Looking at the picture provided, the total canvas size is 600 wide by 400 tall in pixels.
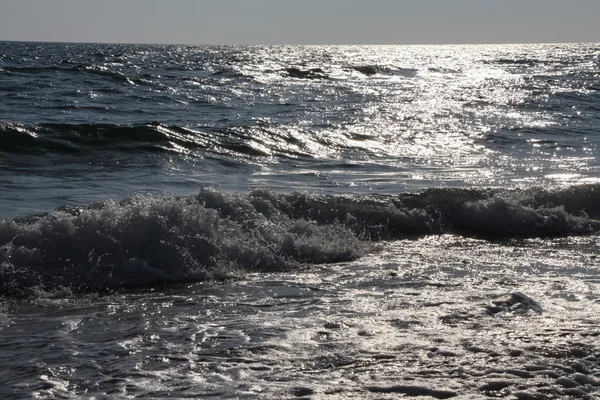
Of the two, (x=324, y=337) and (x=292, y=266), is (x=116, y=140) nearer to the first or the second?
(x=292, y=266)

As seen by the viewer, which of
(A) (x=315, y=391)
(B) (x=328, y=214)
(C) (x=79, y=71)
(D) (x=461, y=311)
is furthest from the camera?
(C) (x=79, y=71)

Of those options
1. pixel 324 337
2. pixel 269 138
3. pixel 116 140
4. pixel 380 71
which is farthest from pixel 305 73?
pixel 324 337

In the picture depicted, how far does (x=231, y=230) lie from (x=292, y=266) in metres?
0.95

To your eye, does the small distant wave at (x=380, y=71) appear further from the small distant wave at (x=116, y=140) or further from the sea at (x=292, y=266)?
the small distant wave at (x=116, y=140)

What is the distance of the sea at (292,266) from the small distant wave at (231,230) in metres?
0.02

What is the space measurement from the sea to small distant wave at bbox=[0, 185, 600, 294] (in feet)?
0.07

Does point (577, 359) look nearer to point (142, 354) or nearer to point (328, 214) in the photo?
point (142, 354)

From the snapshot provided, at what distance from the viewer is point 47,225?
7.05m

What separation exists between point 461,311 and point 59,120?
14.0 meters

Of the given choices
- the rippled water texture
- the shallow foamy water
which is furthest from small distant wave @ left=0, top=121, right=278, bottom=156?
the shallow foamy water

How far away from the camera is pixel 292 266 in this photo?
7.14 metres

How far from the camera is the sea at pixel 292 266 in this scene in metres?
4.25

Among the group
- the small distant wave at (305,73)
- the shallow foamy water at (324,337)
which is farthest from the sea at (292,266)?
the small distant wave at (305,73)

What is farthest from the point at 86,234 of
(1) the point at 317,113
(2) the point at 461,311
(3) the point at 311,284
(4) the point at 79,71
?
(4) the point at 79,71
